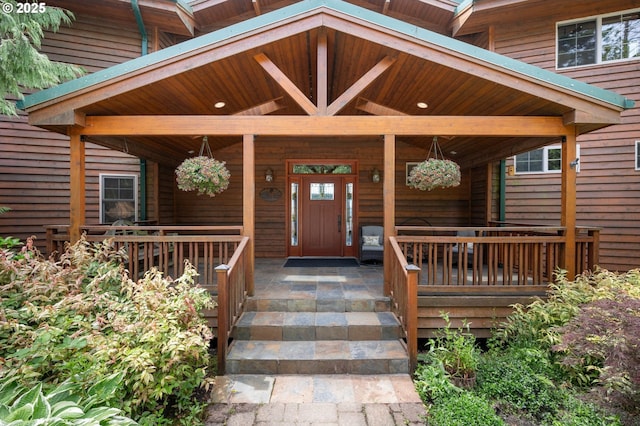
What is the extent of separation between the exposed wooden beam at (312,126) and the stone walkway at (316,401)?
2.87m

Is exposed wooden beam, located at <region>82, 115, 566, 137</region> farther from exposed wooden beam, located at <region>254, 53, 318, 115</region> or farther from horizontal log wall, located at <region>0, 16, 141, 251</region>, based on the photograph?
horizontal log wall, located at <region>0, 16, 141, 251</region>

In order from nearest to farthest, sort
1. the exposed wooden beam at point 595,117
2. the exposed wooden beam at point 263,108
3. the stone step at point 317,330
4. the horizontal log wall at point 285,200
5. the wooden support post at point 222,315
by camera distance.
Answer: the wooden support post at point 222,315, the stone step at point 317,330, the exposed wooden beam at point 595,117, the exposed wooden beam at point 263,108, the horizontal log wall at point 285,200

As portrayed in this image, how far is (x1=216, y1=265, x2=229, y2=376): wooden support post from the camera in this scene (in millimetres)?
3229

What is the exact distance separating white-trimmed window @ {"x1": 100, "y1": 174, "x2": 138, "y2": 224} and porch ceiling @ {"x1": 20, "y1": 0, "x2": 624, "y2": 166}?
2.23 meters

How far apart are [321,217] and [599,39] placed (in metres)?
6.53

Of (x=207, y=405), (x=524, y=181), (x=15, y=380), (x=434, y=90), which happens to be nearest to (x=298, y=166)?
(x=434, y=90)

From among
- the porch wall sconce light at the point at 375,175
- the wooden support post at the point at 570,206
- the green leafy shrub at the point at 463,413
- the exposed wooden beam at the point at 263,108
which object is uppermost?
the exposed wooden beam at the point at 263,108

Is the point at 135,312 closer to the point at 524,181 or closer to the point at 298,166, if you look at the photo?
the point at 298,166

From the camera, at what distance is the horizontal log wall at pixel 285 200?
7543 millimetres

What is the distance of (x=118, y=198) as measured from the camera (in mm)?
6695

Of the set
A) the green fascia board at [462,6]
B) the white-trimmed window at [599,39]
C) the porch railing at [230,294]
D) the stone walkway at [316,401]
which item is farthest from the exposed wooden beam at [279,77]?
the white-trimmed window at [599,39]

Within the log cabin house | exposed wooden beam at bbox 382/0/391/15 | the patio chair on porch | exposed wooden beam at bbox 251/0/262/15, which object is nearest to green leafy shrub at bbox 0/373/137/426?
the log cabin house

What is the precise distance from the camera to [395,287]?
13.0ft

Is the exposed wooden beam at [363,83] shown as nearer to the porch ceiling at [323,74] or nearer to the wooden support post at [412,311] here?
the porch ceiling at [323,74]
